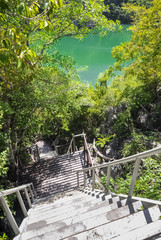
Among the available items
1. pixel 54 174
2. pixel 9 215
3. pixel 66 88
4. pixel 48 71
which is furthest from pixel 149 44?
pixel 9 215

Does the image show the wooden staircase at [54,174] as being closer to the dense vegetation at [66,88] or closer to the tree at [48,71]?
the dense vegetation at [66,88]

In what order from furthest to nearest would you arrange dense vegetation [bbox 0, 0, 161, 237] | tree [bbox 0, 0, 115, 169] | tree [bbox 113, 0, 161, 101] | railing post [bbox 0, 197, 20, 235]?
tree [bbox 113, 0, 161, 101], tree [bbox 0, 0, 115, 169], dense vegetation [bbox 0, 0, 161, 237], railing post [bbox 0, 197, 20, 235]

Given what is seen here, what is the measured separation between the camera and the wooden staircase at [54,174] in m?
7.77

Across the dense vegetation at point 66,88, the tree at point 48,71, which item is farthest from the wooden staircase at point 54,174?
the tree at point 48,71

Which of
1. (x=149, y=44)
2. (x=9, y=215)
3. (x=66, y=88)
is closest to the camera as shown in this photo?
(x=9, y=215)

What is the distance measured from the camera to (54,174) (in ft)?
27.6

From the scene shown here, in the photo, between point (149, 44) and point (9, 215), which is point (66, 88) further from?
point (9, 215)

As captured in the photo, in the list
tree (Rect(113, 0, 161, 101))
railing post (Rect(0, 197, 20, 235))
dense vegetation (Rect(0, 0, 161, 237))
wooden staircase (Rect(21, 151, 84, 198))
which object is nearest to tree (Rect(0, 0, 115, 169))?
dense vegetation (Rect(0, 0, 161, 237))

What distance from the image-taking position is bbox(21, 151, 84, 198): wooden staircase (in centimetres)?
777

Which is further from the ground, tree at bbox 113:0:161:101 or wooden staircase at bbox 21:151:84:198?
tree at bbox 113:0:161:101

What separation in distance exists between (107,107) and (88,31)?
7.32m

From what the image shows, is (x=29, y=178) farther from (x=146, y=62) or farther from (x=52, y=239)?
(x=146, y=62)

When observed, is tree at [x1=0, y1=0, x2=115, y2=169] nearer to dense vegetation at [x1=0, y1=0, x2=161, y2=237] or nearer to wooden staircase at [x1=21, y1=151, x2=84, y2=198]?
dense vegetation at [x1=0, y1=0, x2=161, y2=237]

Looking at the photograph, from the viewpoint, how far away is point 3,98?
6.17 meters
